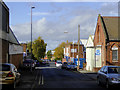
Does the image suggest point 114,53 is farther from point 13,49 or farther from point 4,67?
point 4,67

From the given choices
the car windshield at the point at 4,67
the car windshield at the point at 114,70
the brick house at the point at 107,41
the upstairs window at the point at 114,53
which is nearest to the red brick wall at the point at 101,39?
the brick house at the point at 107,41

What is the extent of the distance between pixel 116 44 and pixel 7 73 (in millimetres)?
25068

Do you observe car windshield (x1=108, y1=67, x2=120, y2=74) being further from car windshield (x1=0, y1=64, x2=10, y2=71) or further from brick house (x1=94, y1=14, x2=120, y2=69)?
brick house (x1=94, y1=14, x2=120, y2=69)

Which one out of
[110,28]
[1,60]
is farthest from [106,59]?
[1,60]

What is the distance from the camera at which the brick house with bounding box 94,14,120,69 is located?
3528cm

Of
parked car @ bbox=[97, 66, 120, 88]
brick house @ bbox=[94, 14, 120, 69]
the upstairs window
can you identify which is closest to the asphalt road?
parked car @ bbox=[97, 66, 120, 88]

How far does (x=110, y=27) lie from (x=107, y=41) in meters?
3.56

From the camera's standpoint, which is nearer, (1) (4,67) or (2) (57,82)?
(1) (4,67)

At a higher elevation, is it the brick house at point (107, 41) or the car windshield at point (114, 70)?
the brick house at point (107, 41)

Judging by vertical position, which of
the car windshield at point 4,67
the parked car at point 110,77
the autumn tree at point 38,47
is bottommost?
the parked car at point 110,77

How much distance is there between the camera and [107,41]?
3519 centimetres

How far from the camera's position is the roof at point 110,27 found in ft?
118

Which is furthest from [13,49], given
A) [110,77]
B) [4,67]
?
[110,77]

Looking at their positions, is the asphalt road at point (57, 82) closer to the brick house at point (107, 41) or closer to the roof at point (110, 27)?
the brick house at point (107, 41)
